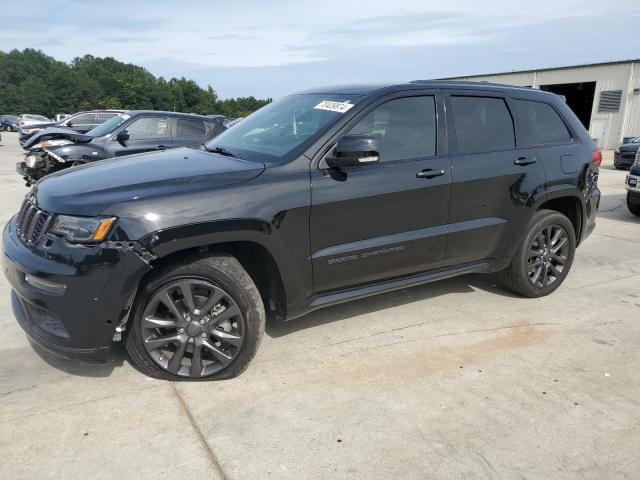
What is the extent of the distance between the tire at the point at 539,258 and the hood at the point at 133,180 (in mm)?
2519

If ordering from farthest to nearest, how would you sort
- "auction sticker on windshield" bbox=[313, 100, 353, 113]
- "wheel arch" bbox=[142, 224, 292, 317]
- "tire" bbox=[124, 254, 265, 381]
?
"auction sticker on windshield" bbox=[313, 100, 353, 113] → "tire" bbox=[124, 254, 265, 381] → "wheel arch" bbox=[142, 224, 292, 317]

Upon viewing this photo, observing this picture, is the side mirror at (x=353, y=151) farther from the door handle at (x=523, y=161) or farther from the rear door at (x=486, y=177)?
the door handle at (x=523, y=161)

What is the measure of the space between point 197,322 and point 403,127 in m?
1.99

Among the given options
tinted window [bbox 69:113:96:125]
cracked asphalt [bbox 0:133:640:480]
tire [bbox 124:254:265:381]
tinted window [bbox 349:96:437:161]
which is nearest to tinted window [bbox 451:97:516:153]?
tinted window [bbox 349:96:437:161]

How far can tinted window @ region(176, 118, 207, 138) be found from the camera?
9.54 metres

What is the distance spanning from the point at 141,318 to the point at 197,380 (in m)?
0.53

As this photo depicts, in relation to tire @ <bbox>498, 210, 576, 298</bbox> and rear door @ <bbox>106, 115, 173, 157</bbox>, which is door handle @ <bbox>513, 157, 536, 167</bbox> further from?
rear door @ <bbox>106, 115, 173, 157</bbox>

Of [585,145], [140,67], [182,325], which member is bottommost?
[182,325]

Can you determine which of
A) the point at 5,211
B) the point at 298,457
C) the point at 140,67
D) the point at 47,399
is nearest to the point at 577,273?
the point at 298,457

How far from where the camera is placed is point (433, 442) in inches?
104

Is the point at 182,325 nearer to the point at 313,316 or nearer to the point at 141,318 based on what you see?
the point at 141,318

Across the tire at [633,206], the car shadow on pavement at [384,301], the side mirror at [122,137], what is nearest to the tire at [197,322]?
the car shadow on pavement at [384,301]

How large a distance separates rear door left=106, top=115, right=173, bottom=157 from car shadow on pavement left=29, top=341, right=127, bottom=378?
240 inches

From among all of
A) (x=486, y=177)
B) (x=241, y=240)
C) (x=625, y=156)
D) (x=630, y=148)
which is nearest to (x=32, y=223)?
(x=241, y=240)
